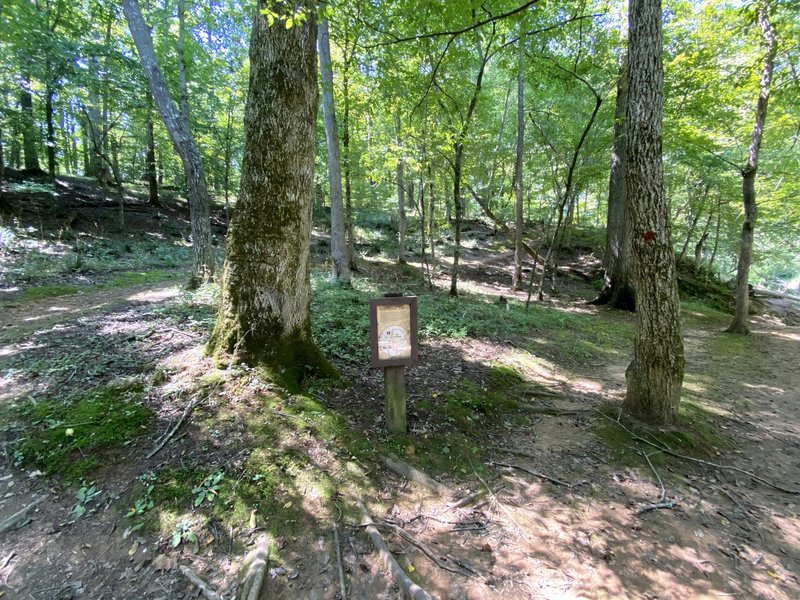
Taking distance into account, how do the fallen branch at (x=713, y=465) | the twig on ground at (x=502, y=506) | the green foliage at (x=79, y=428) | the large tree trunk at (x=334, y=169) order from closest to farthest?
the twig on ground at (x=502, y=506) → the green foliage at (x=79, y=428) → the fallen branch at (x=713, y=465) → the large tree trunk at (x=334, y=169)

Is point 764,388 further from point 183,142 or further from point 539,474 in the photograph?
point 183,142

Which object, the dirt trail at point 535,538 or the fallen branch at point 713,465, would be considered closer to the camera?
the dirt trail at point 535,538

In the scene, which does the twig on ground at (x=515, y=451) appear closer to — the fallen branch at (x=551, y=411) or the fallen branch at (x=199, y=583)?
the fallen branch at (x=551, y=411)

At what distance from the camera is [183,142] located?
27.3 ft

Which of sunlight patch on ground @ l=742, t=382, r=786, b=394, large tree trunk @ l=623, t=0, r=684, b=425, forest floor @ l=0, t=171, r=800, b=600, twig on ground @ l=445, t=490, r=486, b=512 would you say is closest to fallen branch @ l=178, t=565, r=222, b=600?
forest floor @ l=0, t=171, r=800, b=600

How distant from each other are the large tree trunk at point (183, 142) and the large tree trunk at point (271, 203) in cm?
551

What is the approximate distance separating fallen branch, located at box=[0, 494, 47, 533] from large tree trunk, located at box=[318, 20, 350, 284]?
8420 millimetres

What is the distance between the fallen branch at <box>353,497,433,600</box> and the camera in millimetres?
2074

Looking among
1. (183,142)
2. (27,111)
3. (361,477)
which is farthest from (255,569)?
(27,111)

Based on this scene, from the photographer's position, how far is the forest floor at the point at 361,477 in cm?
229

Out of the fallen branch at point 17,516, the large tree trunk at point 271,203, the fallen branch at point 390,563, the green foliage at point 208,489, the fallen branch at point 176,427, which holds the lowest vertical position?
the fallen branch at point 390,563

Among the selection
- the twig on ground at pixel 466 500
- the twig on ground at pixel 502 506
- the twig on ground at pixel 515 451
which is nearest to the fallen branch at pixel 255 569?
the twig on ground at pixel 466 500

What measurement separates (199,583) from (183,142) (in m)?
8.92

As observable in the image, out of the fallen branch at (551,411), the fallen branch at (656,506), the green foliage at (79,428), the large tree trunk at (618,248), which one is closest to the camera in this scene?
the green foliage at (79,428)
